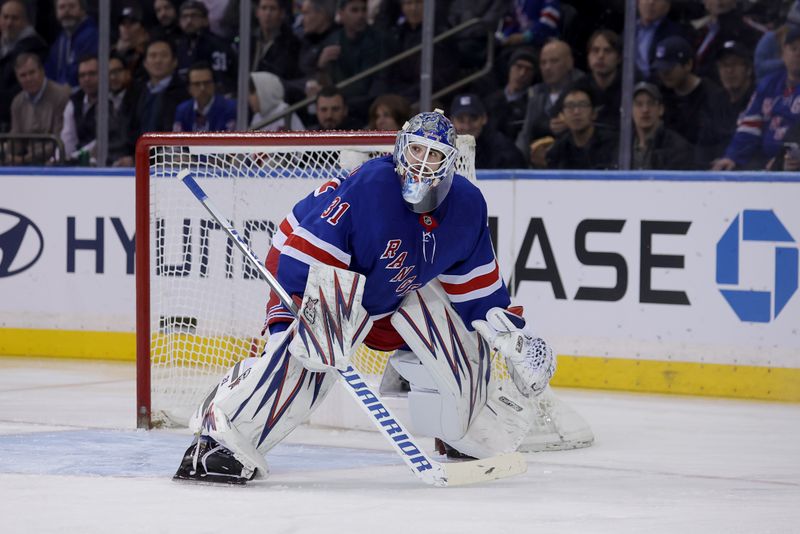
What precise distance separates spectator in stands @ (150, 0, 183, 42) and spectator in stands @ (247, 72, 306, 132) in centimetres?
71

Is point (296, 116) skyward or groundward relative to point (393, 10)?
groundward

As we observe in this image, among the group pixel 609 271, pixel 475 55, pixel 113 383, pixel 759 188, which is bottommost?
pixel 113 383

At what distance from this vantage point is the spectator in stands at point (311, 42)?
718cm

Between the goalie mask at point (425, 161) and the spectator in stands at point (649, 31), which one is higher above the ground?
the spectator in stands at point (649, 31)

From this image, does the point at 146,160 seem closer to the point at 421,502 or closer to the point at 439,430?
the point at 439,430

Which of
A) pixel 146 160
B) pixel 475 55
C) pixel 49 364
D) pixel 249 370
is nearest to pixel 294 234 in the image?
pixel 249 370

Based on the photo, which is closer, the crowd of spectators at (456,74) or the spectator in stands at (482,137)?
the crowd of spectators at (456,74)

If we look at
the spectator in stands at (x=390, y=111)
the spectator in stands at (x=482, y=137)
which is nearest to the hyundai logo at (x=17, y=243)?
the spectator in stands at (x=390, y=111)

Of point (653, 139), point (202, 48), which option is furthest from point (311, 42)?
point (653, 139)

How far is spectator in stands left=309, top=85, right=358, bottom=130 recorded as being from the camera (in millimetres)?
6859

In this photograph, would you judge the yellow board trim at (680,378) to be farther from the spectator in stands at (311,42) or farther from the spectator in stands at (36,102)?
the spectator in stands at (36,102)

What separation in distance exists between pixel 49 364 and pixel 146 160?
2036mm

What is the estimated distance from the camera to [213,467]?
3268 mm

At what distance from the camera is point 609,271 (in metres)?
5.43
